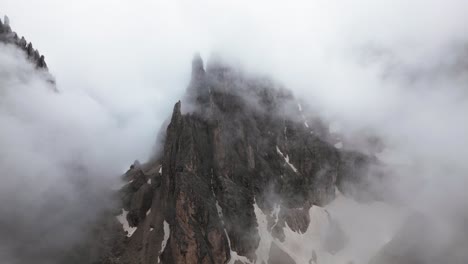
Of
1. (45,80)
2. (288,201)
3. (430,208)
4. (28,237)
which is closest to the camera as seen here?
(28,237)

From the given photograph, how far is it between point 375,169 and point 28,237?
12922 cm

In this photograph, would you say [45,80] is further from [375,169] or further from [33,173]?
[375,169]

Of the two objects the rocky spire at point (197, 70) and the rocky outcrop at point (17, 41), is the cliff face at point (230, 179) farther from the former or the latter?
the rocky outcrop at point (17, 41)

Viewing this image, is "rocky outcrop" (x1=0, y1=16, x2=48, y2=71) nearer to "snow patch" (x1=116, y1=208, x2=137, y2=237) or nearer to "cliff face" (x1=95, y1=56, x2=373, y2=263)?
"cliff face" (x1=95, y1=56, x2=373, y2=263)

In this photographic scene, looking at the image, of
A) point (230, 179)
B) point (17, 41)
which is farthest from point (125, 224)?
point (17, 41)

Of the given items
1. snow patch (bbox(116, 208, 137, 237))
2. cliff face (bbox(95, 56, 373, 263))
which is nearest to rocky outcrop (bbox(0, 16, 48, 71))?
cliff face (bbox(95, 56, 373, 263))

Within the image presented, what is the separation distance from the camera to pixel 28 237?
470 feet

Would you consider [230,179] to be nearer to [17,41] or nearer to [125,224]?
[125,224]

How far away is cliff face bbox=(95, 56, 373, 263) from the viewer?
13562cm

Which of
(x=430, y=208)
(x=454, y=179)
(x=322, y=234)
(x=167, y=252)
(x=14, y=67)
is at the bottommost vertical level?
(x=167, y=252)

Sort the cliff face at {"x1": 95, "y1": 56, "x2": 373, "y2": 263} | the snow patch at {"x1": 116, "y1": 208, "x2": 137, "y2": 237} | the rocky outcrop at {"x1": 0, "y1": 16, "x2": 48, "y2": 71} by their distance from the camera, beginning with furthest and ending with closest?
the rocky outcrop at {"x1": 0, "y1": 16, "x2": 48, "y2": 71}
the snow patch at {"x1": 116, "y1": 208, "x2": 137, "y2": 237}
the cliff face at {"x1": 95, "y1": 56, "x2": 373, "y2": 263}

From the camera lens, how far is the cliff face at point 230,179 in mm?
135625

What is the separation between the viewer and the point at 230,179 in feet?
501

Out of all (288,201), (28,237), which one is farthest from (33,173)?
(288,201)
